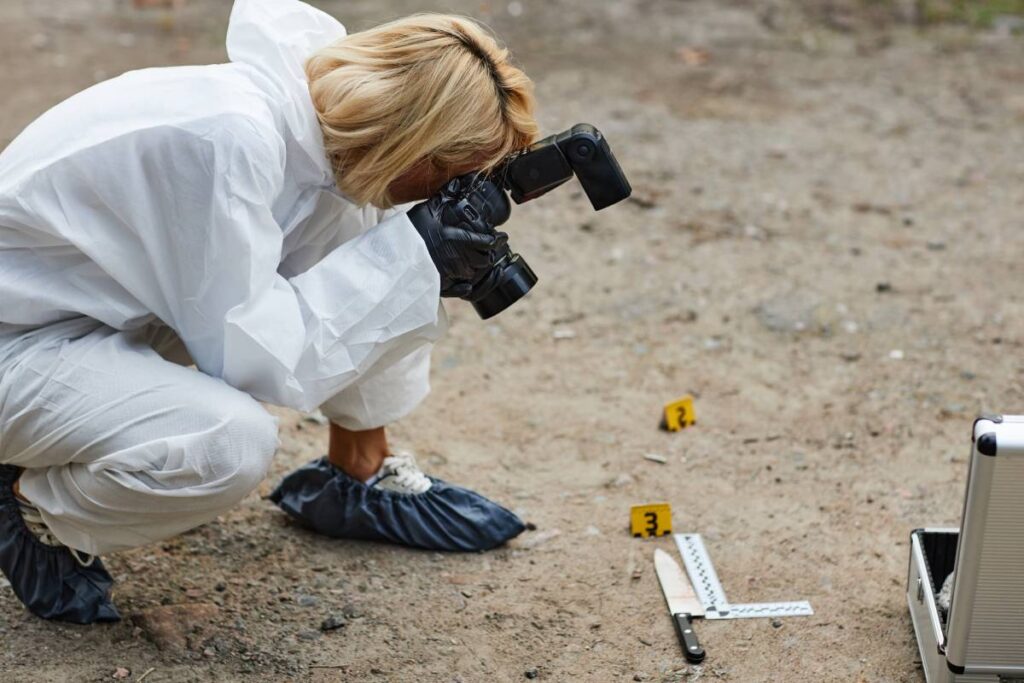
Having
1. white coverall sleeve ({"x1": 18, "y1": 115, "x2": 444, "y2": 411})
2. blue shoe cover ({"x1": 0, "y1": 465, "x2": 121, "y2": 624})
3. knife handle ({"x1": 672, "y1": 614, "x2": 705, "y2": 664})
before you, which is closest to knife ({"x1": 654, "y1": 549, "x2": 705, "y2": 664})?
knife handle ({"x1": 672, "y1": 614, "x2": 705, "y2": 664})

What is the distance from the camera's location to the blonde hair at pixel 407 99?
199 centimetres

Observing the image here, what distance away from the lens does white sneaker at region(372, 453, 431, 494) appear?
98.7 inches

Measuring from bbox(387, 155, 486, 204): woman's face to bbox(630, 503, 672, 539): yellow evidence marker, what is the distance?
86 cm

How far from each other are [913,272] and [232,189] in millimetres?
2536

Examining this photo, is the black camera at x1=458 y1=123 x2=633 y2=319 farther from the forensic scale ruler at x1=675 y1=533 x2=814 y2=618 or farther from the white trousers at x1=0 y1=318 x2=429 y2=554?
the forensic scale ruler at x1=675 y1=533 x2=814 y2=618

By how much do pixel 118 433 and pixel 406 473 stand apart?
708 millimetres

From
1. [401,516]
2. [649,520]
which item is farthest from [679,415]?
[401,516]

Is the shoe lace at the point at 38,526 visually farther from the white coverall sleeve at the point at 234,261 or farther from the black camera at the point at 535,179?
the black camera at the point at 535,179

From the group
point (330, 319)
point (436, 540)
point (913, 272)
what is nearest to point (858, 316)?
point (913, 272)

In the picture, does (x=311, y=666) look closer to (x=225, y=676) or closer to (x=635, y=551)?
(x=225, y=676)

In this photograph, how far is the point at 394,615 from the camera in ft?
7.57

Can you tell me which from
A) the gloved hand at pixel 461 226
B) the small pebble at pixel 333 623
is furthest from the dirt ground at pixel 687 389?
the gloved hand at pixel 461 226

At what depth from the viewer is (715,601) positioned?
235 centimetres

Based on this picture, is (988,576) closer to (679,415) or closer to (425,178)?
(425,178)
